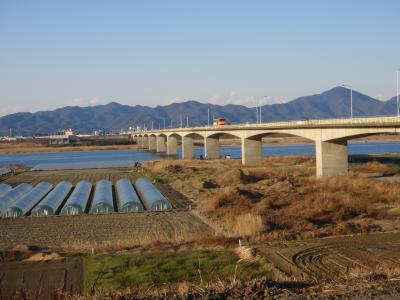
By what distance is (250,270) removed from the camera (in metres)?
18.5

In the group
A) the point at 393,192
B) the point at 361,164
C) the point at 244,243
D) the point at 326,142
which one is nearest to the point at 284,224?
the point at 244,243

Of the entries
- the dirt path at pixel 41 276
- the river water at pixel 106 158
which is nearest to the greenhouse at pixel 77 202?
the dirt path at pixel 41 276

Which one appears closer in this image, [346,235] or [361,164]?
[346,235]

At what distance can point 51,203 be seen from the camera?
38.9 m

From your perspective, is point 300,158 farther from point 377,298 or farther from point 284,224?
point 377,298

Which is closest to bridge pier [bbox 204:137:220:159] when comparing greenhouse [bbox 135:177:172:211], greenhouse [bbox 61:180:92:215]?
greenhouse [bbox 135:177:172:211]

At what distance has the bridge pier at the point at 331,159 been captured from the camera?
50.8 meters

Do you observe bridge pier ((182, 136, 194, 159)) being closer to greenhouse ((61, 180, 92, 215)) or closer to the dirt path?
greenhouse ((61, 180, 92, 215))

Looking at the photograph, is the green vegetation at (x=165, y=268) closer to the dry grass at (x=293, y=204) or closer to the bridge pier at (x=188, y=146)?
the dry grass at (x=293, y=204)

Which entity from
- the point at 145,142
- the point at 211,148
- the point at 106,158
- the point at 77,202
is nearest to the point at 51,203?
the point at 77,202

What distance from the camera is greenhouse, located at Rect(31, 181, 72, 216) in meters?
36.7

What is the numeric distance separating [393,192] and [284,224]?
15103mm

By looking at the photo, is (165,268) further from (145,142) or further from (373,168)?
(145,142)

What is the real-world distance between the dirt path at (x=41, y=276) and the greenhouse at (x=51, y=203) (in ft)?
51.4
